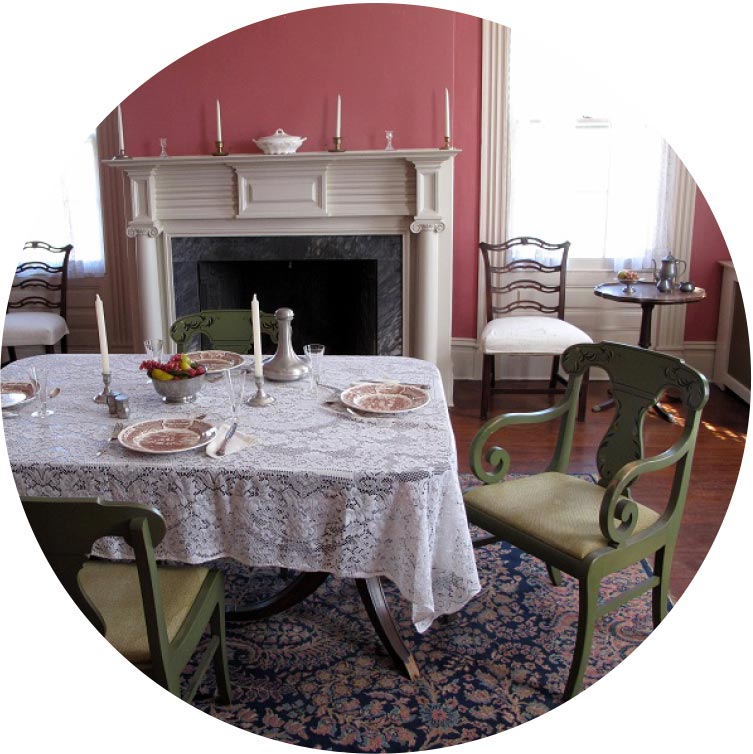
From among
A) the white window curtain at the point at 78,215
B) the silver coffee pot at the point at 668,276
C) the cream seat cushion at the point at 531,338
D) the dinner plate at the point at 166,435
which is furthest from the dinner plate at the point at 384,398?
the white window curtain at the point at 78,215

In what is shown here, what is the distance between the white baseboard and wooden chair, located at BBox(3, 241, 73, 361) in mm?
2474

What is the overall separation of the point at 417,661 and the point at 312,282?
308 centimetres

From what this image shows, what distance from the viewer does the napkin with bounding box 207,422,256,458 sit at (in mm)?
1833

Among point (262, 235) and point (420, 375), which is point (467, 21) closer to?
point (262, 235)

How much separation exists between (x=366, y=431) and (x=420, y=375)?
560 mm

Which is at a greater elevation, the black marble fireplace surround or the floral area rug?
the black marble fireplace surround

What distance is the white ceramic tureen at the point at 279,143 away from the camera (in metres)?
4.14

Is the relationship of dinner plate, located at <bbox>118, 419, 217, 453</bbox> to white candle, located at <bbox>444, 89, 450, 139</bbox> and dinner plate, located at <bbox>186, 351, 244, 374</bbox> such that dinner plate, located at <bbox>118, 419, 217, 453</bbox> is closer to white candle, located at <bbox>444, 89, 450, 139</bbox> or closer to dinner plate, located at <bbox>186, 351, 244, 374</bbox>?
dinner plate, located at <bbox>186, 351, 244, 374</bbox>

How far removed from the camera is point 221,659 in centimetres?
191

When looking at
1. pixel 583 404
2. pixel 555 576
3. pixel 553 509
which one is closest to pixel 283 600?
pixel 553 509

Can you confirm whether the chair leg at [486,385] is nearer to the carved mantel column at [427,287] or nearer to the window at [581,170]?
the carved mantel column at [427,287]

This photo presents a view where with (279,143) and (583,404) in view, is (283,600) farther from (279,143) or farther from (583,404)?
(279,143)

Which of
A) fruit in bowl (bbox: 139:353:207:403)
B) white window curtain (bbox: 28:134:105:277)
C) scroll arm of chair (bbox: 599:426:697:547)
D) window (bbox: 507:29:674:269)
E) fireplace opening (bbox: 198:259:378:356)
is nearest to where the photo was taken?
scroll arm of chair (bbox: 599:426:697:547)

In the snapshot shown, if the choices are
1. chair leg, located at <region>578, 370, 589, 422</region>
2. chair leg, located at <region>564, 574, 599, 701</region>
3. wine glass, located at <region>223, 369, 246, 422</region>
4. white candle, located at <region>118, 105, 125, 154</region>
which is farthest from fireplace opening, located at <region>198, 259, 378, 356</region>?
chair leg, located at <region>564, 574, 599, 701</region>
